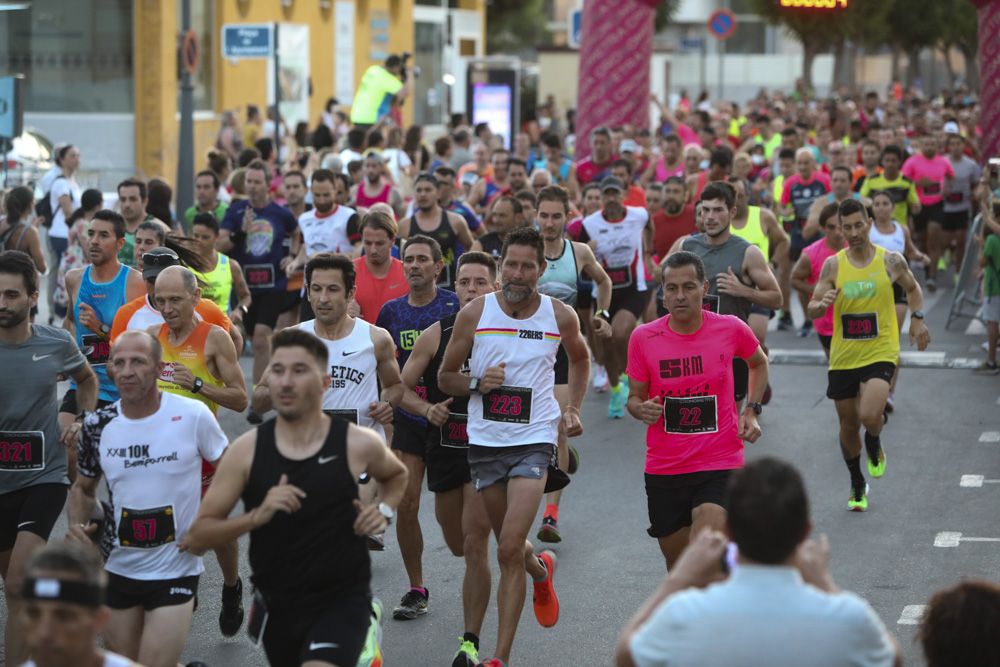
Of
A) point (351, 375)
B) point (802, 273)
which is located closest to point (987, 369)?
point (802, 273)

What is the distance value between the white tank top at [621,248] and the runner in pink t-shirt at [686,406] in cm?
608

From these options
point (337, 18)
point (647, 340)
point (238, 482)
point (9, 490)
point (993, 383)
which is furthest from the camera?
point (337, 18)

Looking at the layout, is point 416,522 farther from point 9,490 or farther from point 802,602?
point 802,602

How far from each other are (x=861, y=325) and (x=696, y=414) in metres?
3.39

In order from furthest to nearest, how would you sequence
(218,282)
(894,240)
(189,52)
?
(189,52) → (894,240) → (218,282)

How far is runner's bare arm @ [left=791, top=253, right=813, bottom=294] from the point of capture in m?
11.2

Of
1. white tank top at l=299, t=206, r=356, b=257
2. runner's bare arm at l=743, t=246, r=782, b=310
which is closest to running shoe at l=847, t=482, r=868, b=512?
runner's bare arm at l=743, t=246, r=782, b=310

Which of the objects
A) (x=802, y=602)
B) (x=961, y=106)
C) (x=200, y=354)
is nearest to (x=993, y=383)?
(x=200, y=354)

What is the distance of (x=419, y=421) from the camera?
27.0 feet

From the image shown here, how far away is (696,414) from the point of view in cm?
718

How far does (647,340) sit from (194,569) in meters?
2.28

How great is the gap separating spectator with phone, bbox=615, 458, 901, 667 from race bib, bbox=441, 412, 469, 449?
13.0 ft

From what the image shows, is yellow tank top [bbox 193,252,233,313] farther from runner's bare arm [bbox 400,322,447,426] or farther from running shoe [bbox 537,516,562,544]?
runner's bare arm [bbox 400,322,447,426]

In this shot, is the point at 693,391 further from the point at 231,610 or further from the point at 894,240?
the point at 894,240
